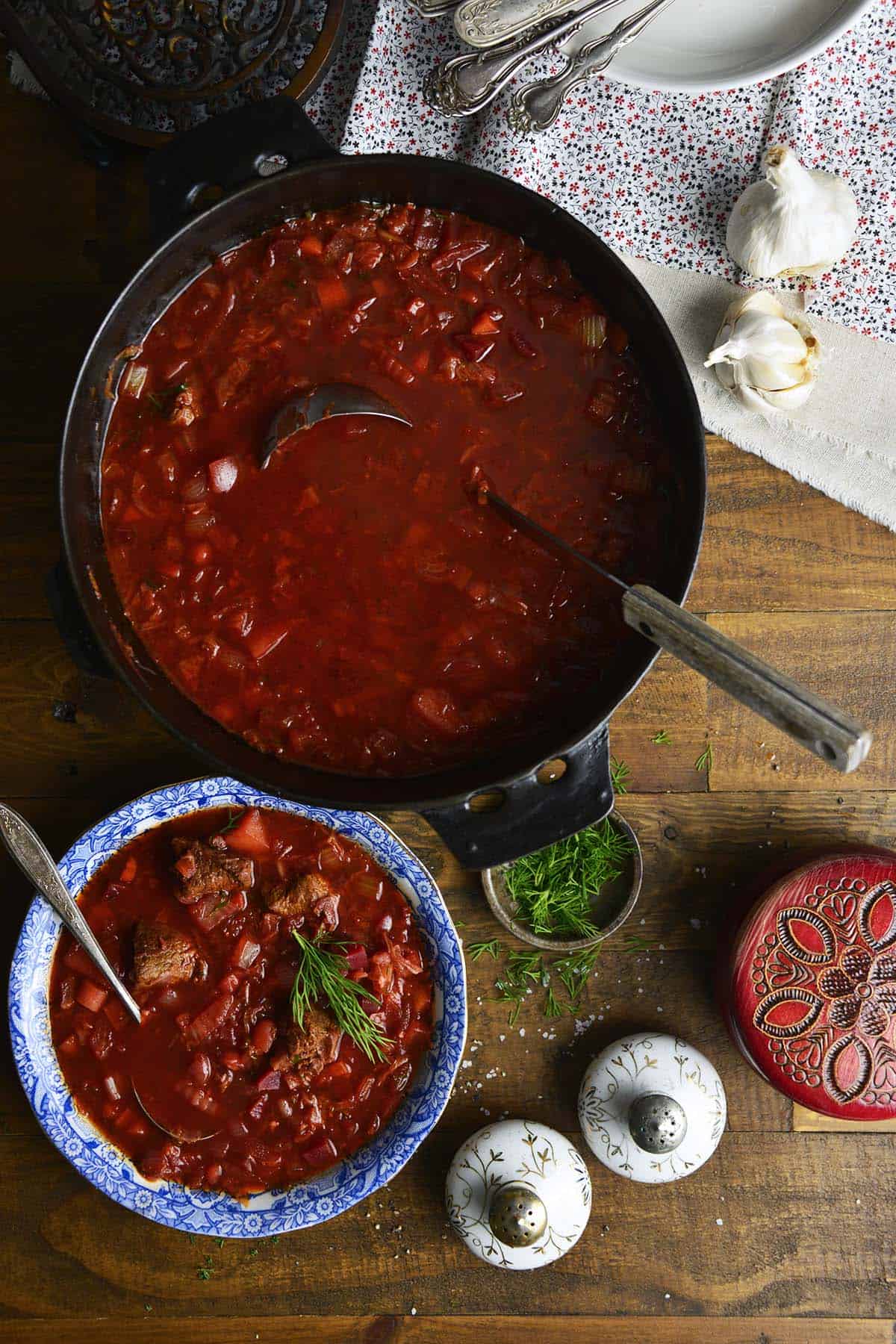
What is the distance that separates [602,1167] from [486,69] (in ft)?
8.98

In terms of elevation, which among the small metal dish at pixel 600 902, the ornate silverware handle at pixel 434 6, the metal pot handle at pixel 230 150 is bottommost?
the small metal dish at pixel 600 902

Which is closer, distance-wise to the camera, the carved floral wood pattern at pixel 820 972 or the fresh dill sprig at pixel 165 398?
Result: the fresh dill sprig at pixel 165 398

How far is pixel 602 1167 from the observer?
281 cm

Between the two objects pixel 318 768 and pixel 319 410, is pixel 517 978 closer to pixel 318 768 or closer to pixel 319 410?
pixel 318 768

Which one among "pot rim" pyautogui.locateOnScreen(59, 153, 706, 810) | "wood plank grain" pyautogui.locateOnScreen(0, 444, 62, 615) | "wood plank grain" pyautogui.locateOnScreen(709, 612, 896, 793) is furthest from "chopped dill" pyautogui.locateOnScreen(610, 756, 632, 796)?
"wood plank grain" pyautogui.locateOnScreen(0, 444, 62, 615)

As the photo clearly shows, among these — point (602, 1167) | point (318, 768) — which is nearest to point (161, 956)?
point (318, 768)

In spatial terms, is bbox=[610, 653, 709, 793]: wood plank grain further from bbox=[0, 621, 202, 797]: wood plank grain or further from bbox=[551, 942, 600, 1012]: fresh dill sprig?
bbox=[0, 621, 202, 797]: wood plank grain

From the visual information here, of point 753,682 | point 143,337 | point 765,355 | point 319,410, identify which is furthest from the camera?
point 765,355

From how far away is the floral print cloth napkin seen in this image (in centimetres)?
251

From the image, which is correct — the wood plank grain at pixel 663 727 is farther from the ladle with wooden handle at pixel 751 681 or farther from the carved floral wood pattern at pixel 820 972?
the ladle with wooden handle at pixel 751 681

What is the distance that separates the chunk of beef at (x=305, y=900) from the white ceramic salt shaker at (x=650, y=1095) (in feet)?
2.60

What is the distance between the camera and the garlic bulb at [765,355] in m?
2.47

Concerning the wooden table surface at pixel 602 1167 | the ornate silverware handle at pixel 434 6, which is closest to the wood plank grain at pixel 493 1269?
the wooden table surface at pixel 602 1167

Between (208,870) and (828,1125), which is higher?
(208,870)
